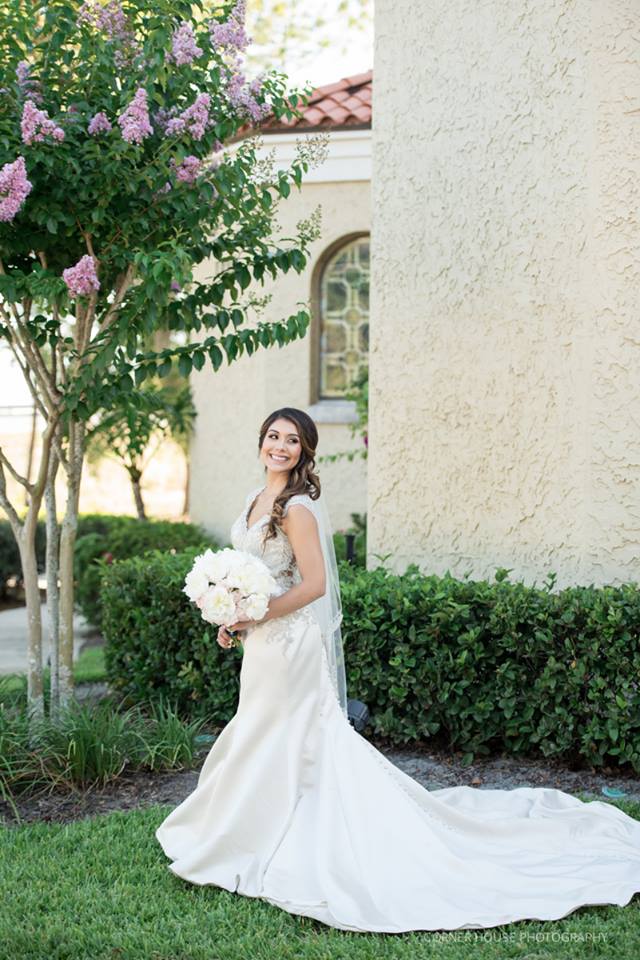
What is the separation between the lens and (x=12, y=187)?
498 centimetres

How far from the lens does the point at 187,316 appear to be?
19.3ft

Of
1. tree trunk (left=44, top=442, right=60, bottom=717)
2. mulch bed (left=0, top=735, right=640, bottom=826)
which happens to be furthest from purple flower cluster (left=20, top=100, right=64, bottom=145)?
mulch bed (left=0, top=735, right=640, bottom=826)

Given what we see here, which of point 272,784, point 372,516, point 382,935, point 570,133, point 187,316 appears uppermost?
point 570,133

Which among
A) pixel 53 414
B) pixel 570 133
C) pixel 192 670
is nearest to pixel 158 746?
pixel 192 670

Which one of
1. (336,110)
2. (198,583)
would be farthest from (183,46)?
(336,110)

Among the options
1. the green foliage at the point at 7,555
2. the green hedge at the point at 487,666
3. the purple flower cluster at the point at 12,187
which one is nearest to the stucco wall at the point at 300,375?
the green foliage at the point at 7,555

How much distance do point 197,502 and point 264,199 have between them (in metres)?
7.37

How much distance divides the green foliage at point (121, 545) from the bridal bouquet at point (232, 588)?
23.7ft

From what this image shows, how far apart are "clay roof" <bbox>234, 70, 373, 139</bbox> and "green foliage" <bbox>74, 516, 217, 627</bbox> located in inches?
173

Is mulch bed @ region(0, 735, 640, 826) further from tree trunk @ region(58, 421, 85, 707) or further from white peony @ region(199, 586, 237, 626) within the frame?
white peony @ region(199, 586, 237, 626)

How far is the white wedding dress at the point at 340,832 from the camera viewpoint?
387cm

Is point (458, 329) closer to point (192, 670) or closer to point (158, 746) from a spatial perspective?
point (192, 670)

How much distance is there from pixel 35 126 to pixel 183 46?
36.1 inches

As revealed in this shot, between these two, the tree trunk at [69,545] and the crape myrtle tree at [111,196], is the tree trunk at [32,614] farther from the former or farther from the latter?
the tree trunk at [69,545]
